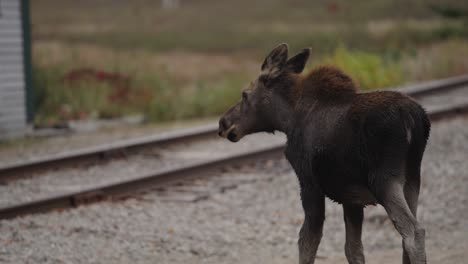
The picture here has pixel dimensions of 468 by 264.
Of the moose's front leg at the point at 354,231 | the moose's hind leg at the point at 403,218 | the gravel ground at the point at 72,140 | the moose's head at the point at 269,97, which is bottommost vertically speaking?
the gravel ground at the point at 72,140

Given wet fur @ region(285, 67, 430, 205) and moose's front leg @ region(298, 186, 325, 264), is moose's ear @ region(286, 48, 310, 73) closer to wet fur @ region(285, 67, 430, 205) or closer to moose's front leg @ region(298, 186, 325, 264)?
wet fur @ region(285, 67, 430, 205)

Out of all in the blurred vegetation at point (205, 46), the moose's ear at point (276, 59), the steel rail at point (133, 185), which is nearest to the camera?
the moose's ear at point (276, 59)

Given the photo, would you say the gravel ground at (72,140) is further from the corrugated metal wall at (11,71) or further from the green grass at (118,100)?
the green grass at (118,100)

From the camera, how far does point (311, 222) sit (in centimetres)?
574

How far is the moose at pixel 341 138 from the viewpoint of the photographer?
205 inches

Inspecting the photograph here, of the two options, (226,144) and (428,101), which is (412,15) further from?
(226,144)

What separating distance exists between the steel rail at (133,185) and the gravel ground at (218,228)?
16 cm

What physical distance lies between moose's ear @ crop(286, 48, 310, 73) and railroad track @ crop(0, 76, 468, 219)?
3.82 m

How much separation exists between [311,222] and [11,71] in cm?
1226

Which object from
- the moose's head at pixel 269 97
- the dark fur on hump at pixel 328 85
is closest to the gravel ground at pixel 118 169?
the moose's head at pixel 269 97

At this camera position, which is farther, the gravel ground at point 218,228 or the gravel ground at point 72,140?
the gravel ground at point 72,140

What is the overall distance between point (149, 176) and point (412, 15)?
120 ft

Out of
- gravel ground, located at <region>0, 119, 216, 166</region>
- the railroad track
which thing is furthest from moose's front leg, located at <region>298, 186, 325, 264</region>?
gravel ground, located at <region>0, 119, 216, 166</region>

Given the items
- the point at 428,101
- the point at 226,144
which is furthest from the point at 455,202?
the point at 428,101
